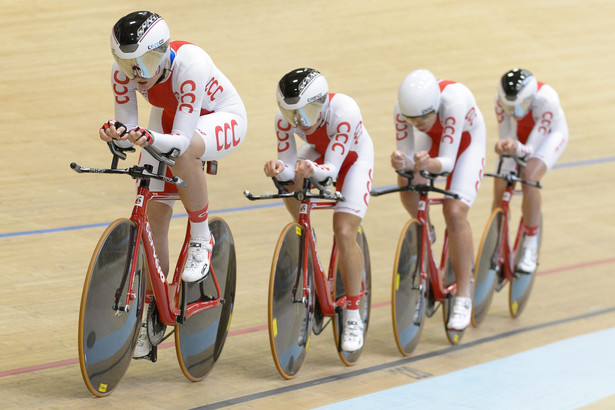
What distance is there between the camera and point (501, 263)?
4824 mm

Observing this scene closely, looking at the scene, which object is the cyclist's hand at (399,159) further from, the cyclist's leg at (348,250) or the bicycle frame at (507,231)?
the bicycle frame at (507,231)

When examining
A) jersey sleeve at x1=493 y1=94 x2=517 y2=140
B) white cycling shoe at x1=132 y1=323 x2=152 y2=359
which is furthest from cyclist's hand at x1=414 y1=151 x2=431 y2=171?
white cycling shoe at x1=132 y1=323 x2=152 y2=359

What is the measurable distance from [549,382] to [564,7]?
25.3 feet

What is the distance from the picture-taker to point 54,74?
7.28 m

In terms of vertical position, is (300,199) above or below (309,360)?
above

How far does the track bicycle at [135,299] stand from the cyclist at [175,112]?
0.07 metres

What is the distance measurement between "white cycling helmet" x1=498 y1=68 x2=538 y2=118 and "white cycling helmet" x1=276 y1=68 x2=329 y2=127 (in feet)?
5.12

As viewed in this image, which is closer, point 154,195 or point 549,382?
point 154,195

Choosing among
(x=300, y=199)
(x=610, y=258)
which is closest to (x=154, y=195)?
(x=300, y=199)

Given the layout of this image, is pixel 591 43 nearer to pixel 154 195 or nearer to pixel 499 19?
pixel 499 19

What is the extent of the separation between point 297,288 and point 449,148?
40.5 inches

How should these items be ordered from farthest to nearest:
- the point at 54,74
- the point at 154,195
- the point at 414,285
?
the point at 54,74 → the point at 414,285 → the point at 154,195

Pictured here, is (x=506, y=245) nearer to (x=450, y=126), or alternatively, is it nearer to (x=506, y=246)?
(x=506, y=246)

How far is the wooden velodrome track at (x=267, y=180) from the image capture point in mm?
3645
